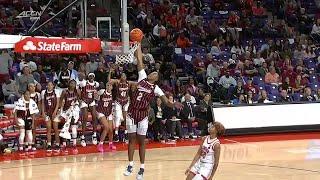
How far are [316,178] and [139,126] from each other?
389cm

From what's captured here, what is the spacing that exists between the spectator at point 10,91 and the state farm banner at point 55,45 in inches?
194

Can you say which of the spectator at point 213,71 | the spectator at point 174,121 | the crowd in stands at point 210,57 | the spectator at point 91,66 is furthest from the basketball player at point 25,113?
the spectator at point 213,71

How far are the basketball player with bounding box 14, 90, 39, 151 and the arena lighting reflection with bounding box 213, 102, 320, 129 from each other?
5588mm

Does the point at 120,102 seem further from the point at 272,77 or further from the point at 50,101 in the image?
the point at 272,77

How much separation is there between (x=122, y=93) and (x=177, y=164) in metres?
3.52

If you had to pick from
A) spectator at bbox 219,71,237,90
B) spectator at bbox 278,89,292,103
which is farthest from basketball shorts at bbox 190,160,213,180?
spectator at bbox 278,89,292,103

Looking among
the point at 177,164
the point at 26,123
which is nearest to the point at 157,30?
the point at 26,123

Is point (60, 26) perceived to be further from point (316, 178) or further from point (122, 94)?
point (316, 178)

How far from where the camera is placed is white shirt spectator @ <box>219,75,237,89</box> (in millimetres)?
21625

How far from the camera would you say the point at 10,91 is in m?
18.7

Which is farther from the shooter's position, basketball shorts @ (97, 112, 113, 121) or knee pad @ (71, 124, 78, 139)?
knee pad @ (71, 124, 78, 139)

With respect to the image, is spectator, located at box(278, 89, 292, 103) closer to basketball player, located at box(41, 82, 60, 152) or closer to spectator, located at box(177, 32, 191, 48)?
spectator, located at box(177, 32, 191, 48)

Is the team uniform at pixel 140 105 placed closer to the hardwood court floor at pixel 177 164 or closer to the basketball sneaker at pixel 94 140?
the hardwood court floor at pixel 177 164

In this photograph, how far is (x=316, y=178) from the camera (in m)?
13.6
